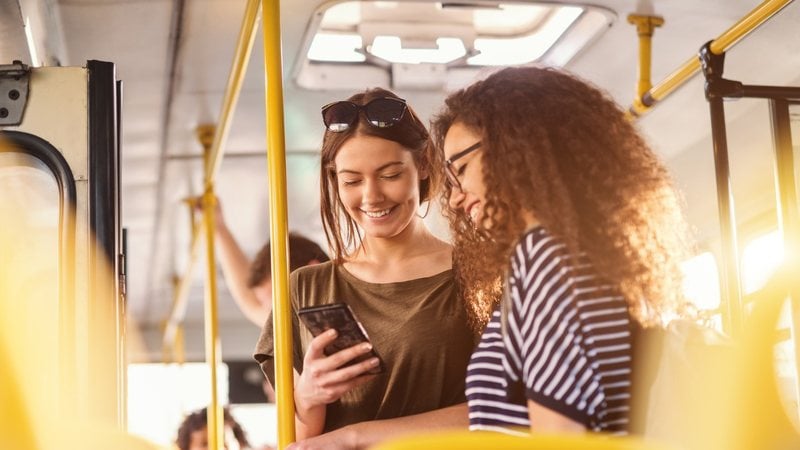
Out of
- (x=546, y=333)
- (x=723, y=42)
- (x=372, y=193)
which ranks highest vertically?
(x=723, y=42)

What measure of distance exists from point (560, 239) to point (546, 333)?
6.5 inches

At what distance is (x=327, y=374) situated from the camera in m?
2.54

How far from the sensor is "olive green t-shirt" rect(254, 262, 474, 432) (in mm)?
2605

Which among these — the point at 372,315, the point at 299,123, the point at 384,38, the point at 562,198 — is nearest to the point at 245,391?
the point at 299,123

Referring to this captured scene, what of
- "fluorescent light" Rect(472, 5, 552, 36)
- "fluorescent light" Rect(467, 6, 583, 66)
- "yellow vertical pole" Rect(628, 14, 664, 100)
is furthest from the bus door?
"fluorescent light" Rect(467, 6, 583, 66)

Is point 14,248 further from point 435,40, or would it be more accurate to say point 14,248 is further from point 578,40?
point 578,40

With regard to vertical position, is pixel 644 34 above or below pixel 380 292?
above

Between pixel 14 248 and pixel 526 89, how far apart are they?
2.10 meters

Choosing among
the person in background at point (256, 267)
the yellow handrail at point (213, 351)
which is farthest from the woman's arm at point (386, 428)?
the yellow handrail at point (213, 351)

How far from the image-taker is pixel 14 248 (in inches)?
136

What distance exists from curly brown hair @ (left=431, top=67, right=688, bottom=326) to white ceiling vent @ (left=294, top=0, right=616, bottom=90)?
2.51 meters

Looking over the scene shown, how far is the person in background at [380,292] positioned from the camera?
2557mm

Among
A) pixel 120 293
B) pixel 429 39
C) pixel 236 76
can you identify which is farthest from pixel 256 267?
pixel 120 293

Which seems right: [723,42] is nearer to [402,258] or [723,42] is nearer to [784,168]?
[784,168]
